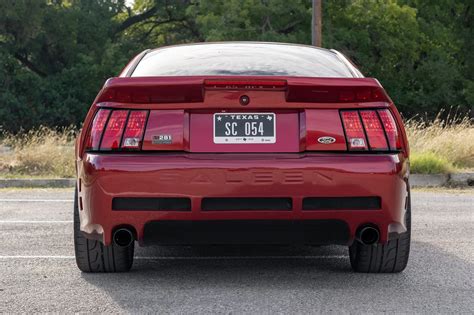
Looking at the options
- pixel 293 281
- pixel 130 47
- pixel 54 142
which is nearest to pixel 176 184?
pixel 293 281

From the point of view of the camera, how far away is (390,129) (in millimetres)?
5535

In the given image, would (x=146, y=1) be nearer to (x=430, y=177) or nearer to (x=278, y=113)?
(x=430, y=177)

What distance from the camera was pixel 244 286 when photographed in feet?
18.6

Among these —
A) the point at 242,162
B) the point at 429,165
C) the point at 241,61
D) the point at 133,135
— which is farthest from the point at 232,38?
the point at 242,162

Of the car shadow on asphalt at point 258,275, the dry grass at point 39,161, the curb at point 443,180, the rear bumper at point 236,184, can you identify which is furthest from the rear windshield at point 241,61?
the dry grass at point 39,161

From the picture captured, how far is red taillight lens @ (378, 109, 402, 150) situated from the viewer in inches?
217

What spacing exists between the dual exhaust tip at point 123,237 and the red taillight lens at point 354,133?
4.56 ft

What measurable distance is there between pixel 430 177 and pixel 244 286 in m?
9.71

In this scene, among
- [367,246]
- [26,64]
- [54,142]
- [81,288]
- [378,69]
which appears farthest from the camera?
[26,64]

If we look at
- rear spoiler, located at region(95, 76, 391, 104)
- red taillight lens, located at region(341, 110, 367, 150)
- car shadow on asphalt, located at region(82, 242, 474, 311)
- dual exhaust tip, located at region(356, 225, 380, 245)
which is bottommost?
car shadow on asphalt, located at region(82, 242, 474, 311)

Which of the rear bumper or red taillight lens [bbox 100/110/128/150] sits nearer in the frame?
the rear bumper

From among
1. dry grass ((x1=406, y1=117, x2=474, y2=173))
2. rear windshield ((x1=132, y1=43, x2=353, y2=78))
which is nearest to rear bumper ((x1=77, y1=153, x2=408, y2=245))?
rear windshield ((x1=132, y1=43, x2=353, y2=78))

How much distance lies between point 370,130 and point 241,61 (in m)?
1.12

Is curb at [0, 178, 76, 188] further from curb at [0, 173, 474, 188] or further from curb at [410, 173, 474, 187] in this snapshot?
curb at [410, 173, 474, 187]
